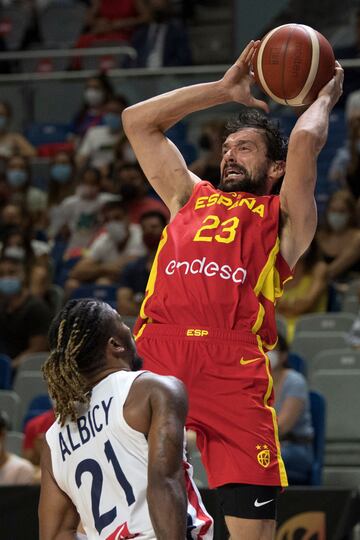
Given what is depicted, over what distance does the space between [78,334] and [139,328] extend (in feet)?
3.41

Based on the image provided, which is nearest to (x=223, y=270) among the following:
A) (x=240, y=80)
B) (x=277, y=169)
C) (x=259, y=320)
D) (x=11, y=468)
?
(x=259, y=320)

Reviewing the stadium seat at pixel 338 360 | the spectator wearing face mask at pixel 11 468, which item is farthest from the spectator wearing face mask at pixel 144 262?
the spectator wearing face mask at pixel 11 468

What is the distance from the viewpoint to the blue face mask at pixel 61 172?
39.6 feet

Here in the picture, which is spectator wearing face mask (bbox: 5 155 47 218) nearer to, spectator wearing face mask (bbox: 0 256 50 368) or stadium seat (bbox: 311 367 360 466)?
spectator wearing face mask (bbox: 0 256 50 368)

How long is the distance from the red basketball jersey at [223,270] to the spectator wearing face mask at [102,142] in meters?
7.55

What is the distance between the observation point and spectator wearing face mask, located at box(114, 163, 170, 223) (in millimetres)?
10609

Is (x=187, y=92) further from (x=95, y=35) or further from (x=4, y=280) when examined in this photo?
(x=95, y=35)

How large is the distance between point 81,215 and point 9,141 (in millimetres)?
1950

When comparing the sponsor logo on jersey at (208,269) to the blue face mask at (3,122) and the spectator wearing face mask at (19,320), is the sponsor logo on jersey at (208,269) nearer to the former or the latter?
the spectator wearing face mask at (19,320)

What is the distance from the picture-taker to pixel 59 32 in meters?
14.7

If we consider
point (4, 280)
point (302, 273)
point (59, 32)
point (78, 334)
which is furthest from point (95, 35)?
point (78, 334)

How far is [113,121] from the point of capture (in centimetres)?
1206

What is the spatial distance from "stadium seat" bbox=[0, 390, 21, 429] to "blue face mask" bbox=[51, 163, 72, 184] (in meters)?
3.98

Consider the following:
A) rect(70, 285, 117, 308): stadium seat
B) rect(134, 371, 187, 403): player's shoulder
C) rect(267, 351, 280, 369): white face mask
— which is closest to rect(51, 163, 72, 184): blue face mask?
rect(70, 285, 117, 308): stadium seat
